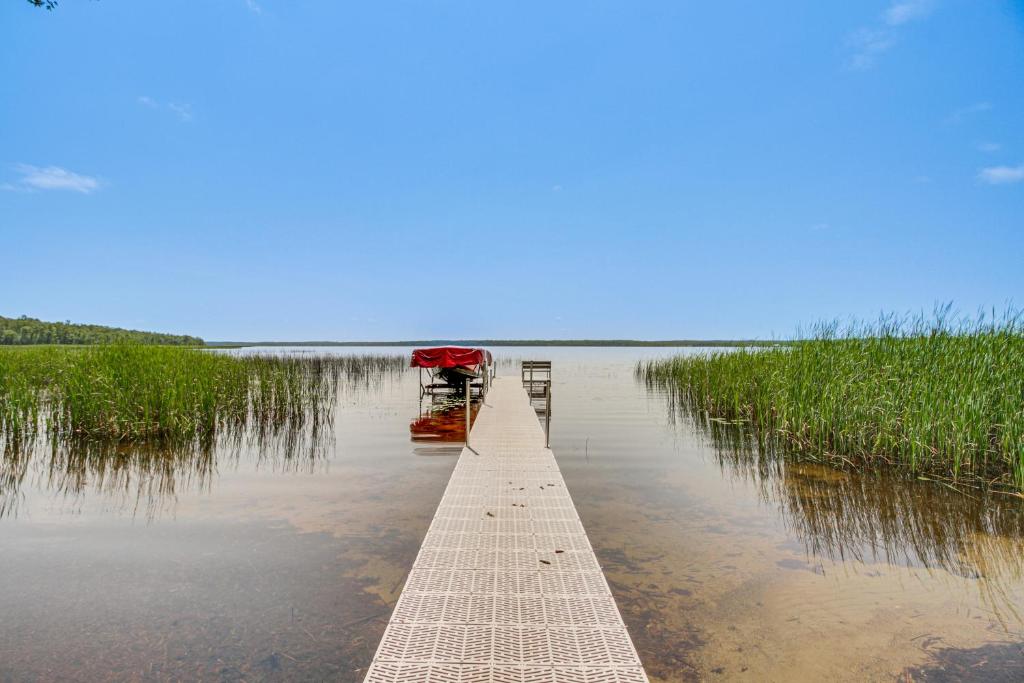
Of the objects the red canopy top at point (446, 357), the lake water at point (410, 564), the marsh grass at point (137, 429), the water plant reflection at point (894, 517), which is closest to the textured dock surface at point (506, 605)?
the lake water at point (410, 564)

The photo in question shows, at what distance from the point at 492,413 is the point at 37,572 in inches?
308

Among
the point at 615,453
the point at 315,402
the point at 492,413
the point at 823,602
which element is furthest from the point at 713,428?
the point at 315,402

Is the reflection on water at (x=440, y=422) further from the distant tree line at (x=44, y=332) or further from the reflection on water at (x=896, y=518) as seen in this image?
the distant tree line at (x=44, y=332)

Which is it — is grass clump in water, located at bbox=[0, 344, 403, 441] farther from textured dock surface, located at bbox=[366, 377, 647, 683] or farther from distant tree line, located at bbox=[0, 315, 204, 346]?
distant tree line, located at bbox=[0, 315, 204, 346]

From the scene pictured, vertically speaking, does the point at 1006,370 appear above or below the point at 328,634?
above

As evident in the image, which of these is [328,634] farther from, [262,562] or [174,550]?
[174,550]

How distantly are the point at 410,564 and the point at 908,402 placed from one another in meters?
7.65

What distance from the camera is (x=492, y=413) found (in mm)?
11211

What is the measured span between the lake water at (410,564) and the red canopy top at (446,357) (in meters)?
6.03

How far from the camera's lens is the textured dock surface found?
8.03 ft

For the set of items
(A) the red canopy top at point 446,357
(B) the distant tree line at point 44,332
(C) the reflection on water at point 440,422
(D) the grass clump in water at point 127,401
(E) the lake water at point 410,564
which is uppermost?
(B) the distant tree line at point 44,332

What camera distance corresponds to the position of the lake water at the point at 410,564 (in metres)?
3.06

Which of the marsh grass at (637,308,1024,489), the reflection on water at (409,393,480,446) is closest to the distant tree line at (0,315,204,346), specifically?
the reflection on water at (409,393,480,446)

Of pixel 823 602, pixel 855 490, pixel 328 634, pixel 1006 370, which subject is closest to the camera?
pixel 328 634
